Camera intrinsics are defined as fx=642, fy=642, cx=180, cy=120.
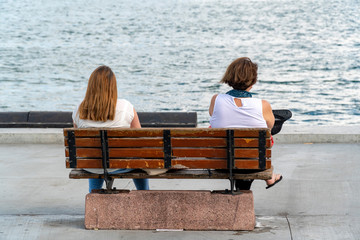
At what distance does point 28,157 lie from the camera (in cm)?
834

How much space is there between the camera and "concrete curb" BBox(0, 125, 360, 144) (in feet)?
29.0

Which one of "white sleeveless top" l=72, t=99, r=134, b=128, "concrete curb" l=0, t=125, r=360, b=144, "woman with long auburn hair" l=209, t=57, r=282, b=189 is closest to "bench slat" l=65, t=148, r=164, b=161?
"white sleeveless top" l=72, t=99, r=134, b=128

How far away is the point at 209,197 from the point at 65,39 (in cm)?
6093

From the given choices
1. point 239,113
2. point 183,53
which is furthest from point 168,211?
point 183,53

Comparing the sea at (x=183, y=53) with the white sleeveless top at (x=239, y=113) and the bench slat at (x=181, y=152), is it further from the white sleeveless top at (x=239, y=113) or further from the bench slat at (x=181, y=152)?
the bench slat at (x=181, y=152)

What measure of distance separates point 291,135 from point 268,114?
3.76 m

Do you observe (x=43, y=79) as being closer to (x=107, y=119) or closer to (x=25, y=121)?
(x=25, y=121)

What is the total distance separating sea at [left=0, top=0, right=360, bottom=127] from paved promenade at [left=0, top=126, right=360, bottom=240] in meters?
8.28

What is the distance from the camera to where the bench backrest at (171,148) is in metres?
4.91

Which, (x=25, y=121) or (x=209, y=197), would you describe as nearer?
(x=209, y=197)

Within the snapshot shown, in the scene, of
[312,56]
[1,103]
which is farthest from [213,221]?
[312,56]

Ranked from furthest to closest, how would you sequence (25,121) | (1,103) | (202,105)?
(1,103) < (202,105) < (25,121)

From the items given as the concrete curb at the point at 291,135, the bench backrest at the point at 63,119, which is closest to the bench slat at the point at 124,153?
the concrete curb at the point at 291,135

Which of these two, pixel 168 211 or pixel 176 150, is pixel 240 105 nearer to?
pixel 176 150
